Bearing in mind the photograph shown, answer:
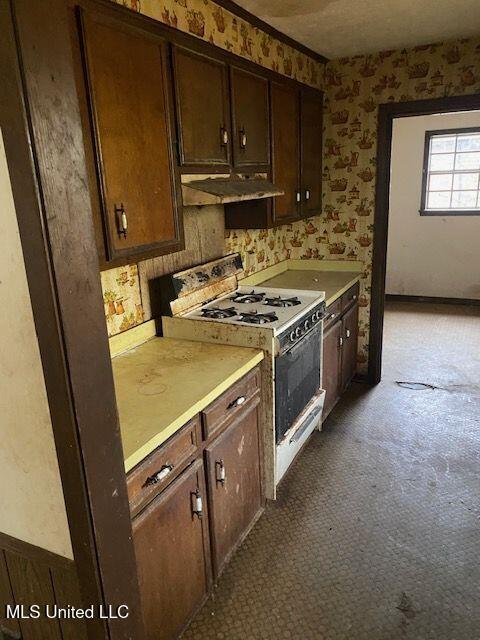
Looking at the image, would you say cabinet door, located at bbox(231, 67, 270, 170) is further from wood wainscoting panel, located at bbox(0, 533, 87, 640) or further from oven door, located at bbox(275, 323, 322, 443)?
wood wainscoting panel, located at bbox(0, 533, 87, 640)

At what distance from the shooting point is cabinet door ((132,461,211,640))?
1.44 m

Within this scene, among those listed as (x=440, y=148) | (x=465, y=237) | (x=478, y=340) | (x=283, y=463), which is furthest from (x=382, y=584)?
(x=440, y=148)

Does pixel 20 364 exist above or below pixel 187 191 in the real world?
below

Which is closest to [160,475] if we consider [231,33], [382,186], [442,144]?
[231,33]

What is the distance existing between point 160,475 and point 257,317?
1.05 metres

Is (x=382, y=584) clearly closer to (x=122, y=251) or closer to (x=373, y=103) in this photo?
(x=122, y=251)

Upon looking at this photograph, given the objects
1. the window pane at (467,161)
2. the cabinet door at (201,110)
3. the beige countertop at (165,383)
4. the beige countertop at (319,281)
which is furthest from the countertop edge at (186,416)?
the window pane at (467,161)

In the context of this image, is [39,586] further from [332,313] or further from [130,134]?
[332,313]

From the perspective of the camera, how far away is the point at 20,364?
1.01m

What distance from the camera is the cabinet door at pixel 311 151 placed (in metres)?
3.15

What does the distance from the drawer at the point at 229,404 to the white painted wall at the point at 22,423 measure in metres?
0.67

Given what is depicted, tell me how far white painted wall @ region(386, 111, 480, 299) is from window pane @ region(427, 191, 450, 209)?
160mm

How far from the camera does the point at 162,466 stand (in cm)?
148

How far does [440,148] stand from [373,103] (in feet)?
9.58
